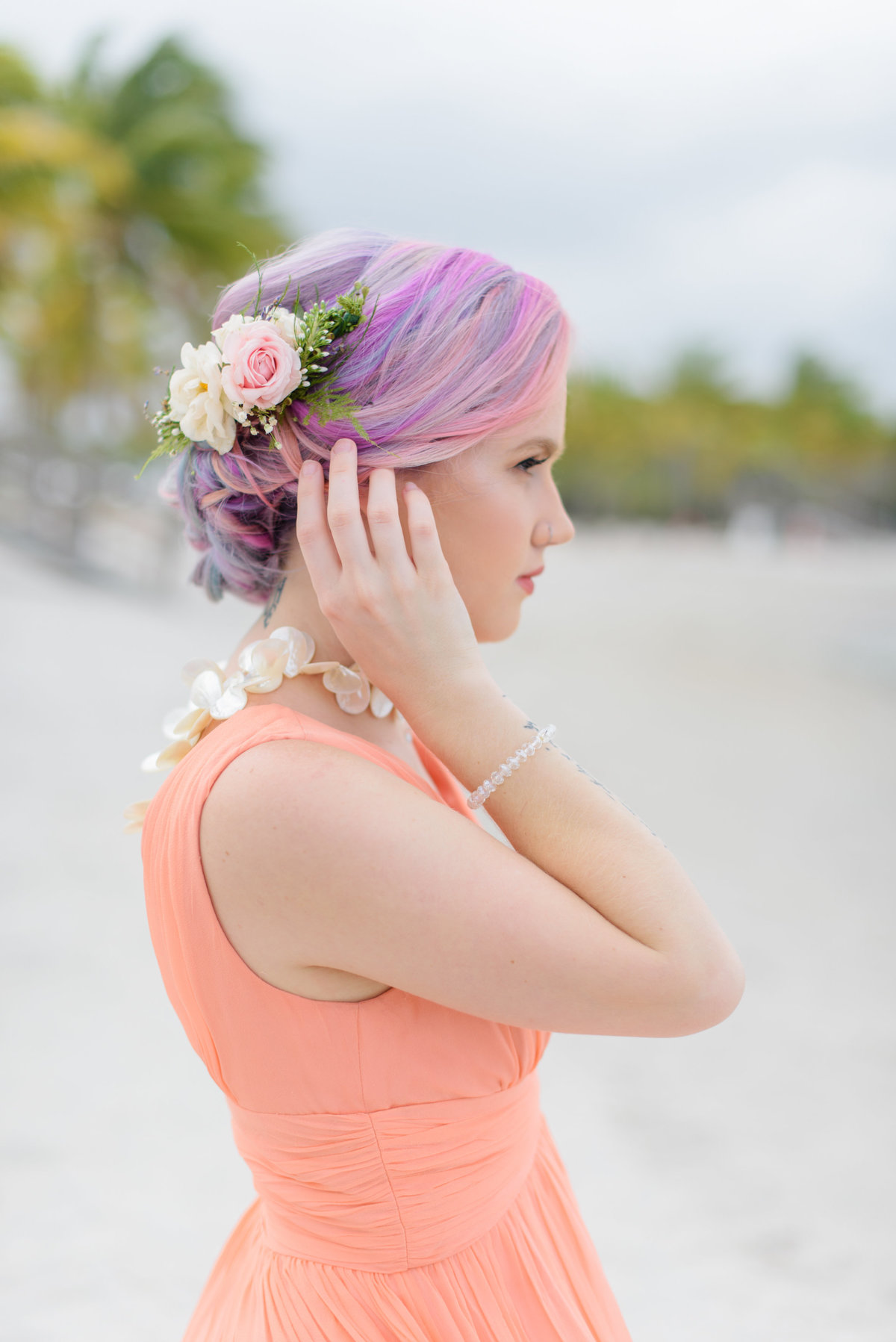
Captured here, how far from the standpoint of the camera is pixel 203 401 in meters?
1.28

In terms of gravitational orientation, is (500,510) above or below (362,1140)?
above

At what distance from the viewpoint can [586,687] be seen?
1155 centimetres

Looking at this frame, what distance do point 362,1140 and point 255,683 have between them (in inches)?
→ 20.6

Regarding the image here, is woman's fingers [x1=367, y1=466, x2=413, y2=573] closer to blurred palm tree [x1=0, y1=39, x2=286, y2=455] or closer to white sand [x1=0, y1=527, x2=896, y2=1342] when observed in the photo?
white sand [x1=0, y1=527, x2=896, y2=1342]

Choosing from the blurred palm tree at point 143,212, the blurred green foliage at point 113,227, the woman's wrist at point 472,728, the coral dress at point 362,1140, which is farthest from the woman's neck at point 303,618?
the blurred palm tree at point 143,212

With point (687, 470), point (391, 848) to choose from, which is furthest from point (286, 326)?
point (687, 470)

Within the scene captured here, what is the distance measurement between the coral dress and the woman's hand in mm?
105

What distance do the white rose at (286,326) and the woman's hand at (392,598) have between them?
0.20 metres

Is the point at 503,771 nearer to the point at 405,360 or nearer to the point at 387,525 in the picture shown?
the point at 387,525

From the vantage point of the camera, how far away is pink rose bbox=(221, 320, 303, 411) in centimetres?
119

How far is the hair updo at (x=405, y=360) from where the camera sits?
3.92ft

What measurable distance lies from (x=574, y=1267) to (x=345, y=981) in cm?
58

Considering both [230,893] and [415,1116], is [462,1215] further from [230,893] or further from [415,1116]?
[230,893]

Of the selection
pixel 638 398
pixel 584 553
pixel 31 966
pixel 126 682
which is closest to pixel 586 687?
pixel 126 682
